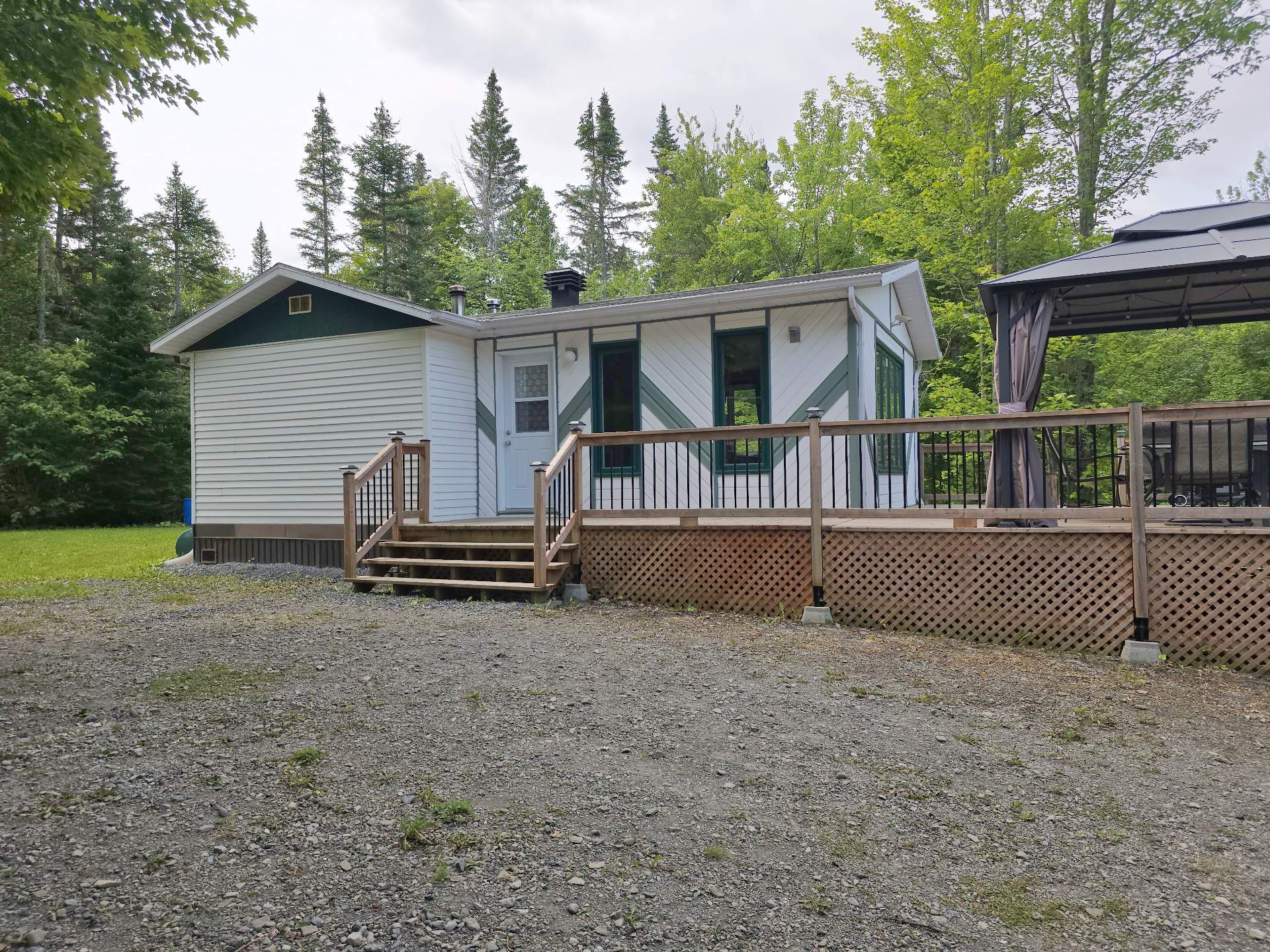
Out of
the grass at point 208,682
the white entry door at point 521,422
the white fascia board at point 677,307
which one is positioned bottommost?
the grass at point 208,682

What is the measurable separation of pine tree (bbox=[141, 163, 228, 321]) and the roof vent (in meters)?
23.2

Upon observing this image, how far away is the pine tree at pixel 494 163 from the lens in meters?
29.5

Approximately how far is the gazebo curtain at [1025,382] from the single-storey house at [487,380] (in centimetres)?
204

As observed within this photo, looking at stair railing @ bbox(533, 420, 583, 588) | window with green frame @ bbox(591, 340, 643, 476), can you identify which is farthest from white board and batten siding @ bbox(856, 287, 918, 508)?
stair railing @ bbox(533, 420, 583, 588)

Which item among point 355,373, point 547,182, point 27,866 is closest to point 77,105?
point 355,373

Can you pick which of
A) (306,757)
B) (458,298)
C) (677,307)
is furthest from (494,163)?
(306,757)

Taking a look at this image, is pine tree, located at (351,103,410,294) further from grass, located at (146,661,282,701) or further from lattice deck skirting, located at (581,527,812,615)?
grass, located at (146,661,282,701)

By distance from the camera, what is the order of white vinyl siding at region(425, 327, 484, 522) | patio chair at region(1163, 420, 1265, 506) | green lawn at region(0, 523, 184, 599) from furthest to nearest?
1. white vinyl siding at region(425, 327, 484, 522)
2. green lawn at region(0, 523, 184, 599)
3. patio chair at region(1163, 420, 1265, 506)

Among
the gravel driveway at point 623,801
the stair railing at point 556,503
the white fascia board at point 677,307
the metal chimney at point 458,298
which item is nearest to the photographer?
the gravel driveway at point 623,801

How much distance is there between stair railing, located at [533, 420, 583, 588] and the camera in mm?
6824

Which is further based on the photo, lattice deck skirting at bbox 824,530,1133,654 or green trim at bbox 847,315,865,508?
green trim at bbox 847,315,865,508

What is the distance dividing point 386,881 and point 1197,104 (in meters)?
19.4

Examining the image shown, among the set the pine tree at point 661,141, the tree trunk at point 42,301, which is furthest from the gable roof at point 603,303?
the pine tree at point 661,141

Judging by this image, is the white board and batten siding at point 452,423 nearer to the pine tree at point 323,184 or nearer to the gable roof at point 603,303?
the gable roof at point 603,303
